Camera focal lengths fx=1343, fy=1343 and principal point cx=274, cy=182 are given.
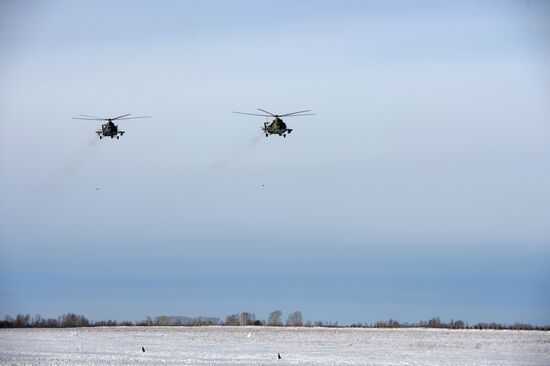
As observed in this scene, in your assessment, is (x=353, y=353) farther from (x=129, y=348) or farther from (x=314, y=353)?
(x=129, y=348)

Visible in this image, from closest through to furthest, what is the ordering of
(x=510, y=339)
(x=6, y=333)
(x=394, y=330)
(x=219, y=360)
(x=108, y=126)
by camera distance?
1. (x=219, y=360)
2. (x=108, y=126)
3. (x=510, y=339)
4. (x=6, y=333)
5. (x=394, y=330)

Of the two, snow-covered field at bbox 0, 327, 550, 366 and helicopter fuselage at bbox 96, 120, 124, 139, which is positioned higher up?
helicopter fuselage at bbox 96, 120, 124, 139

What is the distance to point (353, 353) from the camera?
3573 inches

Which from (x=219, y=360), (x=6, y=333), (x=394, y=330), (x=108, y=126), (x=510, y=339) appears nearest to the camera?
(x=219, y=360)

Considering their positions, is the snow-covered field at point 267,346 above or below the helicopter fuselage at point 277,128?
below

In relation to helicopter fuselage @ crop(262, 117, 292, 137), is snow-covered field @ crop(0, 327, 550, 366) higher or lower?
lower

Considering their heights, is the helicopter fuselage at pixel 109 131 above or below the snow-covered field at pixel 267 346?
above

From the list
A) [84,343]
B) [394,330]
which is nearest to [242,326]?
[394,330]

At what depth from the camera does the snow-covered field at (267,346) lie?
83.4m

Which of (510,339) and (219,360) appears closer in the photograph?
(219,360)

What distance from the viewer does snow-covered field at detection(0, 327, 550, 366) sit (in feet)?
274

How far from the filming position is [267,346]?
9894 centimetres

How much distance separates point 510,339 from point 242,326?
114ft

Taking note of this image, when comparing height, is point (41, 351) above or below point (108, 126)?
below
